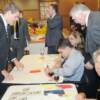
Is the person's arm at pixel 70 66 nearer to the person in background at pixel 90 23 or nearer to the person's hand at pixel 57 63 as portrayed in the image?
the person in background at pixel 90 23

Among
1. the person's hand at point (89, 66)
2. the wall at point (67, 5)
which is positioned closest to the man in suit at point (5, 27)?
the person's hand at point (89, 66)

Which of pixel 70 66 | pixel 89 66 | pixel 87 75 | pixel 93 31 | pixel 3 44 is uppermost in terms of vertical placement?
pixel 93 31

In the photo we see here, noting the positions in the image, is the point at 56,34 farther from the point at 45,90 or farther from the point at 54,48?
the point at 45,90

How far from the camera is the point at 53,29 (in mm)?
5891

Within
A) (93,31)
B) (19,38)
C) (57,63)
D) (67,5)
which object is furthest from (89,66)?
(67,5)

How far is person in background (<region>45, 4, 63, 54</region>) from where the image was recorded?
574cm

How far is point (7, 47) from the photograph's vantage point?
3645mm

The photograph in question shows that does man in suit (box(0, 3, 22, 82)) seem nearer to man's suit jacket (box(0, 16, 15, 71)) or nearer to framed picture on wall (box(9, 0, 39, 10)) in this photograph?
man's suit jacket (box(0, 16, 15, 71))

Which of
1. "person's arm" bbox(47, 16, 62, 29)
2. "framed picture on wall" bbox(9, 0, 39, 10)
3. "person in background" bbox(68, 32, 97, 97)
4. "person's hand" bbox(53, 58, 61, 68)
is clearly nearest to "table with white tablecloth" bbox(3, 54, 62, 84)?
"person's hand" bbox(53, 58, 61, 68)

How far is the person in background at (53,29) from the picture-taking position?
5.74 m

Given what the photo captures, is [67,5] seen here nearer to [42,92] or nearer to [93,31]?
[93,31]

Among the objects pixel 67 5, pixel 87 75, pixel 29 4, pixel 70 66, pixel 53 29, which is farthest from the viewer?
pixel 29 4

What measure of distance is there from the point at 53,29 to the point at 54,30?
Result: 0.10 feet

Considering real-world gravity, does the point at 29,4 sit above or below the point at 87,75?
above
